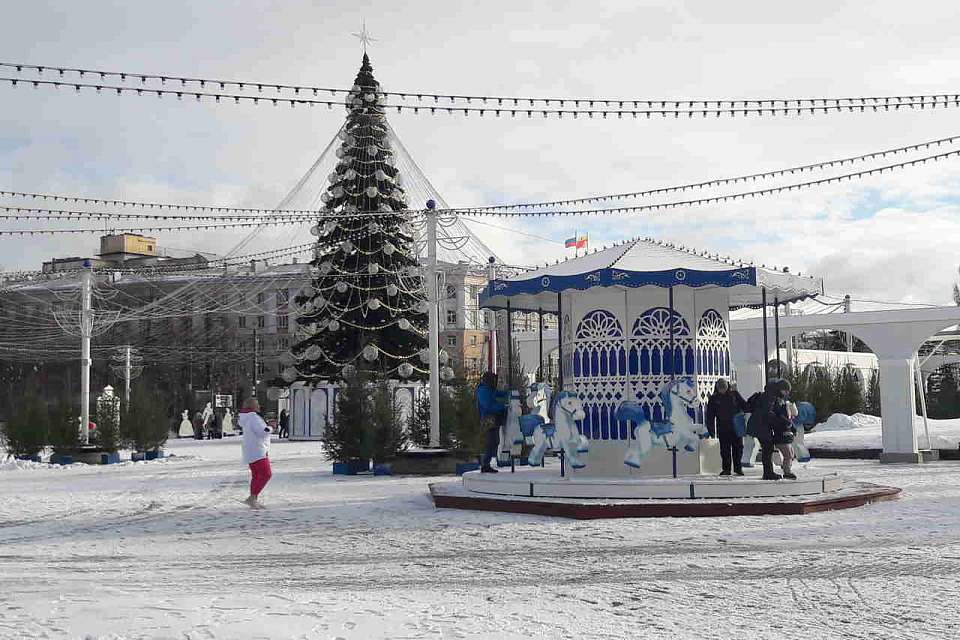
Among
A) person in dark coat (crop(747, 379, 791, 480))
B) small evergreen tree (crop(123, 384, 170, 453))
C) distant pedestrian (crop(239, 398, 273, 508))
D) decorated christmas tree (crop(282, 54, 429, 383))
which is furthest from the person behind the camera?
decorated christmas tree (crop(282, 54, 429, 383))

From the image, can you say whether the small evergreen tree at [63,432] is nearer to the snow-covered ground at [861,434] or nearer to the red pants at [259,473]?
the red pants at [259,473]

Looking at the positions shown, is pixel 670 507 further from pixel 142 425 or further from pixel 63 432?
pixel 142 425

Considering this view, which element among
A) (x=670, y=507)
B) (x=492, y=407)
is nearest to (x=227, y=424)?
(x=492, y=407)

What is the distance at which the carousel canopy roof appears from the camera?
15680mm

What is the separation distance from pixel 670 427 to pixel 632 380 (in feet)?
4.94

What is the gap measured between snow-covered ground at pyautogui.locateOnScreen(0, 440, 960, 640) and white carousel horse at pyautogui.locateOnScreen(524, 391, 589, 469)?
1782 mm

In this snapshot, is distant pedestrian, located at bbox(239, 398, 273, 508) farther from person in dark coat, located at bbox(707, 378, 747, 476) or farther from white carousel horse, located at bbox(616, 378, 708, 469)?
person in dark coat, located at bbox(707, 378, 747, 476)

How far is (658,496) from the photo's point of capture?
1467 centimetres

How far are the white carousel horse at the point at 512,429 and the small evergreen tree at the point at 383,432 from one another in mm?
5975

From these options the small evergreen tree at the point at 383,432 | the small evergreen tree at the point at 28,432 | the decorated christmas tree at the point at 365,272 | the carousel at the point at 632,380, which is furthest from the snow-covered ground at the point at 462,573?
the decorated christmas tree at the point at 365,272

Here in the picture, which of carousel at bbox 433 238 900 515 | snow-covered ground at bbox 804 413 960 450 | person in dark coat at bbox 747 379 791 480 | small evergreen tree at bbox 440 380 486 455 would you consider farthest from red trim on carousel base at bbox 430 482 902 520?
snow-covered ground at bbox 804 413 960 450

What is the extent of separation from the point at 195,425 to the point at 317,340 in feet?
51.4

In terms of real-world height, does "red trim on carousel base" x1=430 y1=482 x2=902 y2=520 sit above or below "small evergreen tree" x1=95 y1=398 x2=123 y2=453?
below

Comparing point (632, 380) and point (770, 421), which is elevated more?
point (632, 380)
